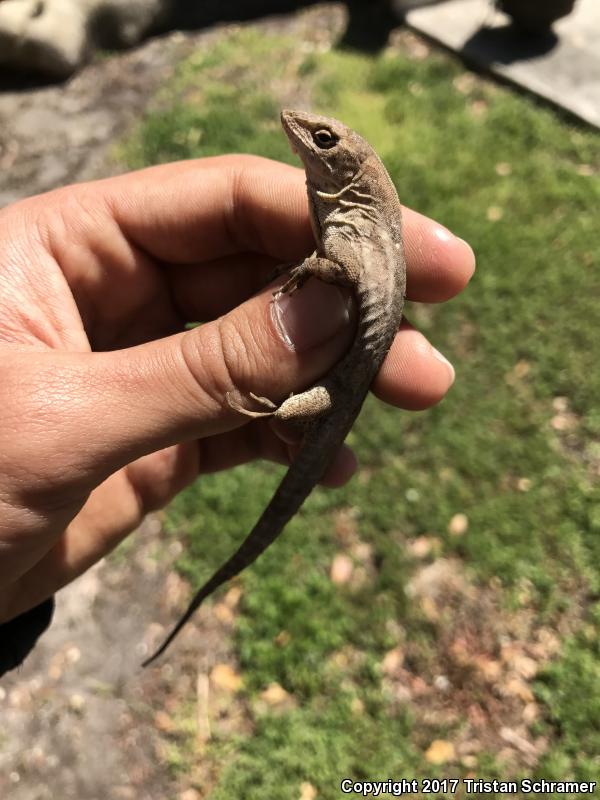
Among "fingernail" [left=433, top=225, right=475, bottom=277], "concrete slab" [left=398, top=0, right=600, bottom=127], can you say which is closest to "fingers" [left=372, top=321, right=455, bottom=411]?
"fingernail" [left=433, top=225, right=475, bottom=277]

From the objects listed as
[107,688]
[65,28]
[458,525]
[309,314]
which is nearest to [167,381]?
[309,314]

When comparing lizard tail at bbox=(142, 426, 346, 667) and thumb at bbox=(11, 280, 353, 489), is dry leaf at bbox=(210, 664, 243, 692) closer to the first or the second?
lizard tail at bbox=(142, 426, 346, 667)

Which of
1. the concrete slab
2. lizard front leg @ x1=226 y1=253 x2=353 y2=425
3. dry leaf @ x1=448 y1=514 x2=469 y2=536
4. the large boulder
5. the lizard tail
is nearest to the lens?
lizard front leg @ x1=226 y1=253 x2=353 y2=425

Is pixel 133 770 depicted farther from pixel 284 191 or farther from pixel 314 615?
pixel 284 191

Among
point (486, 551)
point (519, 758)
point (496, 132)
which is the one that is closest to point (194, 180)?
point (486, 551)

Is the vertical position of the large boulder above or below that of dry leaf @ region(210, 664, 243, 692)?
above

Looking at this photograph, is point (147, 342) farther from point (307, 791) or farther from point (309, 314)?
point (307, 791)

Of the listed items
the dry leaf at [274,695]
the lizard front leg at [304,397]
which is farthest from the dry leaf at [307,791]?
the lizard front leg at [304,397]
